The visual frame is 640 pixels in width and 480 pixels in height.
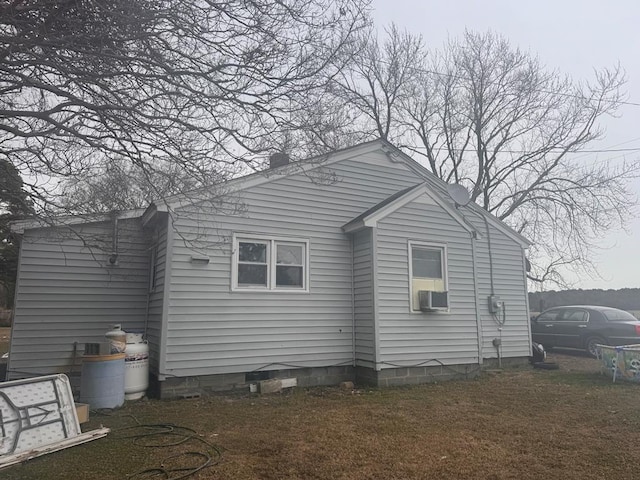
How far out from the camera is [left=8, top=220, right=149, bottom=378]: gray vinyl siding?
8088 millimetres

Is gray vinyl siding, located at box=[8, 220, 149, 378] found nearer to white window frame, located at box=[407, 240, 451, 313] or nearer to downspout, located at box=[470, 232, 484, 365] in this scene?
white window frame, located at box=[407, 240, 451, 313]

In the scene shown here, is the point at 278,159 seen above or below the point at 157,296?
above

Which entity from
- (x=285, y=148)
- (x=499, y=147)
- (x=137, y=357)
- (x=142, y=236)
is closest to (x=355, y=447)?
(x=285, y=148)

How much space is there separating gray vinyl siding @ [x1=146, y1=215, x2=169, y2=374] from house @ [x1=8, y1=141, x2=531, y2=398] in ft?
0.12

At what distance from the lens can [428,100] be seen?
1989cm

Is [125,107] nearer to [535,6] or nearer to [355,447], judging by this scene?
[355,447]

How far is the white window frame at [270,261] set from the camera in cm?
810

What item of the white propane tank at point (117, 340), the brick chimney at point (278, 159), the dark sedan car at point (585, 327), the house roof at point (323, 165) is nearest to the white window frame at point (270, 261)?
the house roof at point (323, 165)

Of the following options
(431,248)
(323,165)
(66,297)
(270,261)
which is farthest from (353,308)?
(66,297)

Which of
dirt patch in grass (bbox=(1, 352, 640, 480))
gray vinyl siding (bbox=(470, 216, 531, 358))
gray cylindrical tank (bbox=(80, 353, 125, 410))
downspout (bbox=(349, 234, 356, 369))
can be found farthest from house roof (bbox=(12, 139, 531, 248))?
dirt patch in grass (bbox=(1, 352, 640, 480))

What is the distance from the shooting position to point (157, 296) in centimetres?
814

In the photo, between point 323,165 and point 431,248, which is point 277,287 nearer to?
point 323,165

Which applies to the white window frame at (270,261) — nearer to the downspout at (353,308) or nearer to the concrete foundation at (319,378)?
the downspout at (353,308)

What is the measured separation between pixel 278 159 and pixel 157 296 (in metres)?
4.01
